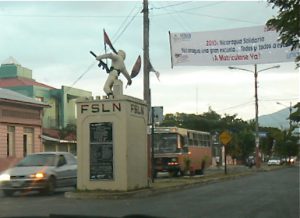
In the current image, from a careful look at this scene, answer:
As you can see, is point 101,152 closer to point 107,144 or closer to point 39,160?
point 107,144

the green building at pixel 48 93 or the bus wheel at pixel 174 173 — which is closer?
the bus wheel at pixel 174 173

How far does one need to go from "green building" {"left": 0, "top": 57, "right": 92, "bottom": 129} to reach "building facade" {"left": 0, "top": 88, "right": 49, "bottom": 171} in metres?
12.7

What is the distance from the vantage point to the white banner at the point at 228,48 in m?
21.6

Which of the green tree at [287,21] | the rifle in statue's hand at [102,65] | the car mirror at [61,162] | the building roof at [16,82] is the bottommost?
the car mirror at [61,162]

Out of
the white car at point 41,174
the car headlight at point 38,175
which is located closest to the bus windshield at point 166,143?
the white car at point 41,174

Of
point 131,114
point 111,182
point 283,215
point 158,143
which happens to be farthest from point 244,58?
point 158,143

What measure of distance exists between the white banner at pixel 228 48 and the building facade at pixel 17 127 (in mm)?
16870

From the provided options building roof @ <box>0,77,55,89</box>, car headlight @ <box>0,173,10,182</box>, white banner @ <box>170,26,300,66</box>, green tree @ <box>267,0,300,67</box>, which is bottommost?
car headlight @ <box>0,173,10,182</box>

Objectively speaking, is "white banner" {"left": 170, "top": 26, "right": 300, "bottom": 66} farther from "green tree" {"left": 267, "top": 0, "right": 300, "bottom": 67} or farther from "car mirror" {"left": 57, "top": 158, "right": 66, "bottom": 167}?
"green tree" {"left": 267, "top": 0, "right": 300, "bottom": 67}

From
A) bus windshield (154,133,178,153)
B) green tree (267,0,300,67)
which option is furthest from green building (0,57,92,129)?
green tree (267,0,300,67)

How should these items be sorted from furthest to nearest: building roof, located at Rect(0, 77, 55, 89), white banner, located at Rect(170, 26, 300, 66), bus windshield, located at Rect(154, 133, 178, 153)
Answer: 1. building roof, located at Rect(0, 77, 55, 89)
2. bus windshield, located at Rect(154, 133, 178, 153)
3. white banner, located at Rect(170, 26, 300, 66)

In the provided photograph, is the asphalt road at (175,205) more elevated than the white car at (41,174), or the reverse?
the white car at (41,174)

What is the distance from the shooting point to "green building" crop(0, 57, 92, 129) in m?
55.0

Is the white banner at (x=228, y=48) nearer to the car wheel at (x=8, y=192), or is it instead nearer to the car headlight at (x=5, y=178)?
the car headlight at (x=5, y=178)
